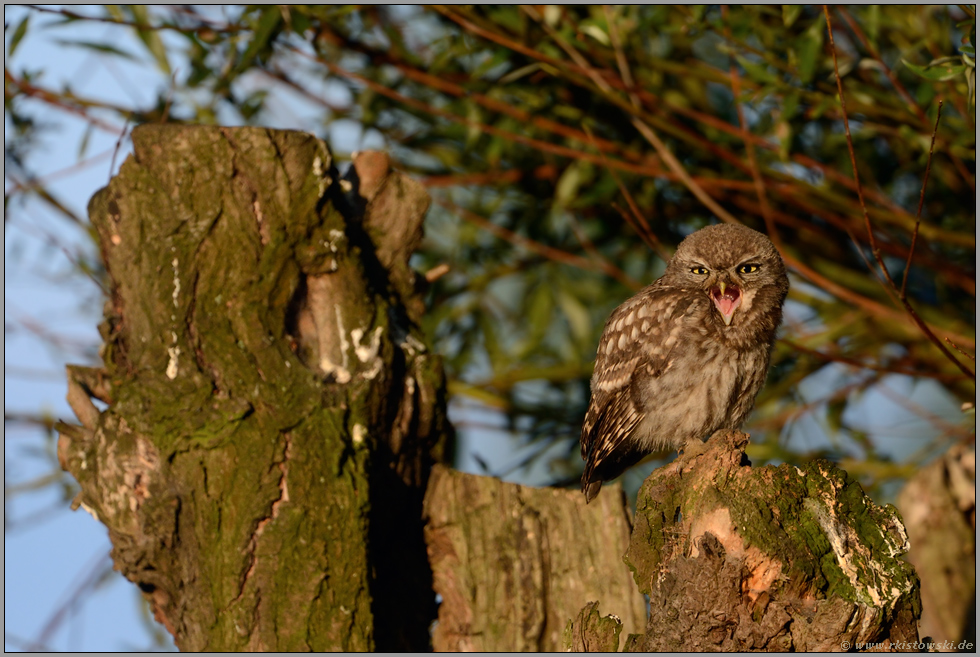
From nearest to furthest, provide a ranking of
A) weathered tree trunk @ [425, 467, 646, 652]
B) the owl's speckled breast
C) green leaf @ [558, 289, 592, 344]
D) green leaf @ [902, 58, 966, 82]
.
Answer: green leaf @ [902, 58, 966, 82] < the owl's speckled breast < weathered tree trunk @ [425, 467, 646, 652] < green leaf @ [558, 289, 592, 344]

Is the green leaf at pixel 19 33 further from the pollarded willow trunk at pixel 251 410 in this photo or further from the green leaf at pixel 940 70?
the green leaf at pixel 940 70

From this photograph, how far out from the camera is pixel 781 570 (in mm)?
2098

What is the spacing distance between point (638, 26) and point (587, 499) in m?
2.08

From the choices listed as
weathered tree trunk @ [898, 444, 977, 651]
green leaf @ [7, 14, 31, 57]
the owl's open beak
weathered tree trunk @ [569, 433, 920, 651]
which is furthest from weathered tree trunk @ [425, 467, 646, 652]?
green leaf @ [7, 14, 31, 57]

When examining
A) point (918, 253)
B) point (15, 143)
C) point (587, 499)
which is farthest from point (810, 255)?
point (15, 143)

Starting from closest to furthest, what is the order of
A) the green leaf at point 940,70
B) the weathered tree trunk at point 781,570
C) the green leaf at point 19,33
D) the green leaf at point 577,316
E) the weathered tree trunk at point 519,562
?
the weathered tree trunk at point 781,570 < the green leaf at point 940,70 < the weathered tree trunk at point 519,562 < the green leaf at point 19,33 < the green leaf at point 577,316

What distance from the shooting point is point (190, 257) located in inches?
120

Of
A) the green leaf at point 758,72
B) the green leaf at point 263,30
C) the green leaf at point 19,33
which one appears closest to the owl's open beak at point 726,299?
the green leaf at point 758,72

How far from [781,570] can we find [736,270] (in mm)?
1327

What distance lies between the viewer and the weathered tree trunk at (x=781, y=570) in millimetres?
2088

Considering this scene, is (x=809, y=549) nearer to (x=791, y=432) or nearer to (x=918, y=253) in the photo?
(x=918, y=253)

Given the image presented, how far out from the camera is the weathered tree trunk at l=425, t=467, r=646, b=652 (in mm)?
3229

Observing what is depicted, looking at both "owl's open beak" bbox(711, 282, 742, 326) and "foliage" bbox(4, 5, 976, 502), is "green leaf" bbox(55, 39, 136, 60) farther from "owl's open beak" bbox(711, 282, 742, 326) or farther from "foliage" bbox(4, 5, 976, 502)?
"owl's open beak" bbox(711, 282, 742, 326)

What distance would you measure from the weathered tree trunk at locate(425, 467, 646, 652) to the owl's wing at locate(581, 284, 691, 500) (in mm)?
176
